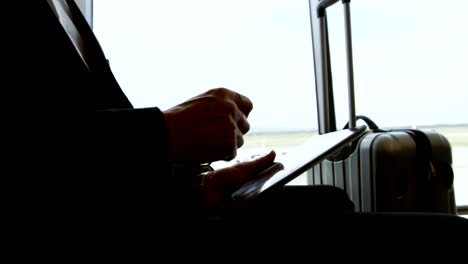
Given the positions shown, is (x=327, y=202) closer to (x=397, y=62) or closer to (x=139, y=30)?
(x=139, y=30)

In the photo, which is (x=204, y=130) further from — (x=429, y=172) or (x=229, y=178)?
(x=429, y=172)

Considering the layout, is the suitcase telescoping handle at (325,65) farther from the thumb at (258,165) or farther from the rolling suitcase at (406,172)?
the thumb at (258,165)

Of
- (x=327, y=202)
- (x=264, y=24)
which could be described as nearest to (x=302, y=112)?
(x=264, y=24)

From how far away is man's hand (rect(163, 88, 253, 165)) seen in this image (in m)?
0.47

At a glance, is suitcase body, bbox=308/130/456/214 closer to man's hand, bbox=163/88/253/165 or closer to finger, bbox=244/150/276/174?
finger, bbox=244/150/276/174

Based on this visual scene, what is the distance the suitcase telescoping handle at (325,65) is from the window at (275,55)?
0.04m

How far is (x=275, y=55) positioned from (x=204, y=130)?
1770mm

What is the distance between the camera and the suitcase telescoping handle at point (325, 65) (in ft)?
3.83

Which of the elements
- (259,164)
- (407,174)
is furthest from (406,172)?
(259,164)

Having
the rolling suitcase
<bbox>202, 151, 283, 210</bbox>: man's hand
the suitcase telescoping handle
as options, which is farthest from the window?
<bbox>202, 151, 283, 210</bbox>: man's hand

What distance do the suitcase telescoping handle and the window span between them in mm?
38

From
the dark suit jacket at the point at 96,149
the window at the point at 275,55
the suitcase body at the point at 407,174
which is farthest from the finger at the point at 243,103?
the window at the point at 275,55

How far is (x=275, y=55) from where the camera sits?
7.16ft

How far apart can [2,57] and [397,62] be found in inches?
90.3
